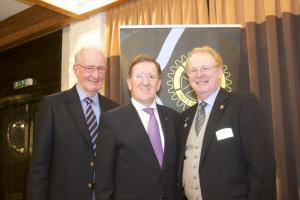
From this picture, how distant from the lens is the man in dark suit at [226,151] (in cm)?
176

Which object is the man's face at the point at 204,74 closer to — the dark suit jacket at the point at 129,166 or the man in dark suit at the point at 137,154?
the man in dark suit at the point at 137,154

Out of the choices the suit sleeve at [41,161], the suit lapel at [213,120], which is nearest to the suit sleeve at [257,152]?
the suit lapel at [213,120]

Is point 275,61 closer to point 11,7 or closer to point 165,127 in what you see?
point 165,127

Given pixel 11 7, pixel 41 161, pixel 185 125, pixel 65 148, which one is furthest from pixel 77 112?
pixel 11 7

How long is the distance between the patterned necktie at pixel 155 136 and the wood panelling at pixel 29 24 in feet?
9.09

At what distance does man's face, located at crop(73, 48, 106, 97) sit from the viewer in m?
2.36

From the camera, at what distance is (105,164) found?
194cm

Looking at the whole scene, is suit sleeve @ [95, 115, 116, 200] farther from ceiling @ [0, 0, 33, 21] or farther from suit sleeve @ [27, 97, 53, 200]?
ceiling @ [0, 0, 33, 21]

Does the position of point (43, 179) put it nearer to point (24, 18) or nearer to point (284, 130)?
point (284, 130)

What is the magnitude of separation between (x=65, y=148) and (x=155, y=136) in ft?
1.89

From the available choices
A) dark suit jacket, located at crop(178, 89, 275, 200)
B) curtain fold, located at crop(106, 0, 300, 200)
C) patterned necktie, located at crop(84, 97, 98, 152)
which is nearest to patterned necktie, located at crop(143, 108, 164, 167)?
dark suit jacket, located at crop(178, 89, 275, 200)

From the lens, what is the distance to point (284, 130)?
2.90m

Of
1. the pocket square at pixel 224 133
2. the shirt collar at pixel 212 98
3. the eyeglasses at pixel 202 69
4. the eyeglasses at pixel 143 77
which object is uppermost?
the eyeglasses at pixel 202 69

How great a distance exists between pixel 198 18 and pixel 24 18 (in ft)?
8.16
